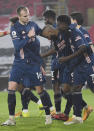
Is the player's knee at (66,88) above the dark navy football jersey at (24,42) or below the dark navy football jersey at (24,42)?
below

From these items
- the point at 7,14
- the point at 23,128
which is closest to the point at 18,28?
the point at 23,128

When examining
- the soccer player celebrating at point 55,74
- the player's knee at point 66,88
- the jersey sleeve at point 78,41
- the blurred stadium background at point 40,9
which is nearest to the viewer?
the jersey sleeve at point 78,41

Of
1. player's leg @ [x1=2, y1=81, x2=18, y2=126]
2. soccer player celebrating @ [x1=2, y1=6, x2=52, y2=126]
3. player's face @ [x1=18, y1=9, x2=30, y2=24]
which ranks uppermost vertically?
player's face @ [x1=18, y1=9, x2=30, y2=24]

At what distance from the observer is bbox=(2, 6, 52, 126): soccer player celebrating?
299 inches

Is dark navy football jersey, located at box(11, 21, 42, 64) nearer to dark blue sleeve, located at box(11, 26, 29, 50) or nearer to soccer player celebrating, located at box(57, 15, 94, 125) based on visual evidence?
dark blue sleeve, located at box(11, 26, 29, 50)

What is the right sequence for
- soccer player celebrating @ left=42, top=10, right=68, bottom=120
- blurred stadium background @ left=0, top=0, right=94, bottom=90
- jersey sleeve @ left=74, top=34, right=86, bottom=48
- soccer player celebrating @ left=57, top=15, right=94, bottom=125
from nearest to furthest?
jersey sleeve @ left=74, top=34, right=86, bottom=48, soccer player celebrating @ left=57, top=15, right=94, bottom=125, soccer player celebrating @ left=42, top=10, right=68, bottom=120, blurred stadium background @ left=0, top=0, right=94, bottom=90

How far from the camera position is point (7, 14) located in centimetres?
2144

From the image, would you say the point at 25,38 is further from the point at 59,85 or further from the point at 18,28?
the point at 59,85

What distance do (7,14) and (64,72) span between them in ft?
44.5

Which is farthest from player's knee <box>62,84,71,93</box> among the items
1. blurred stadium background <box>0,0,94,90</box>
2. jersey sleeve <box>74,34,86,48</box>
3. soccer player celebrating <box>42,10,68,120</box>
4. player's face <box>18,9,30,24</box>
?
blurred stadium background <box>0,0,94,90</box>

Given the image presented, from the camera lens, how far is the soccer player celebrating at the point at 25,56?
7.60 m

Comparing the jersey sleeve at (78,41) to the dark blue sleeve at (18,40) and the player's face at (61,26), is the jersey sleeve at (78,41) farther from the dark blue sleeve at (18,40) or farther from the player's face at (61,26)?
the dark blue sleeve at (18,40)

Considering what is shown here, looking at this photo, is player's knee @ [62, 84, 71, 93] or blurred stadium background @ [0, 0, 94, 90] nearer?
player's knee @ [62, 84, 71, 93]

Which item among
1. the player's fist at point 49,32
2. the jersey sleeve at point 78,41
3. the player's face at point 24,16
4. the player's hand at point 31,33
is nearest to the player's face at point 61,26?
the player's fist at point 49,32
